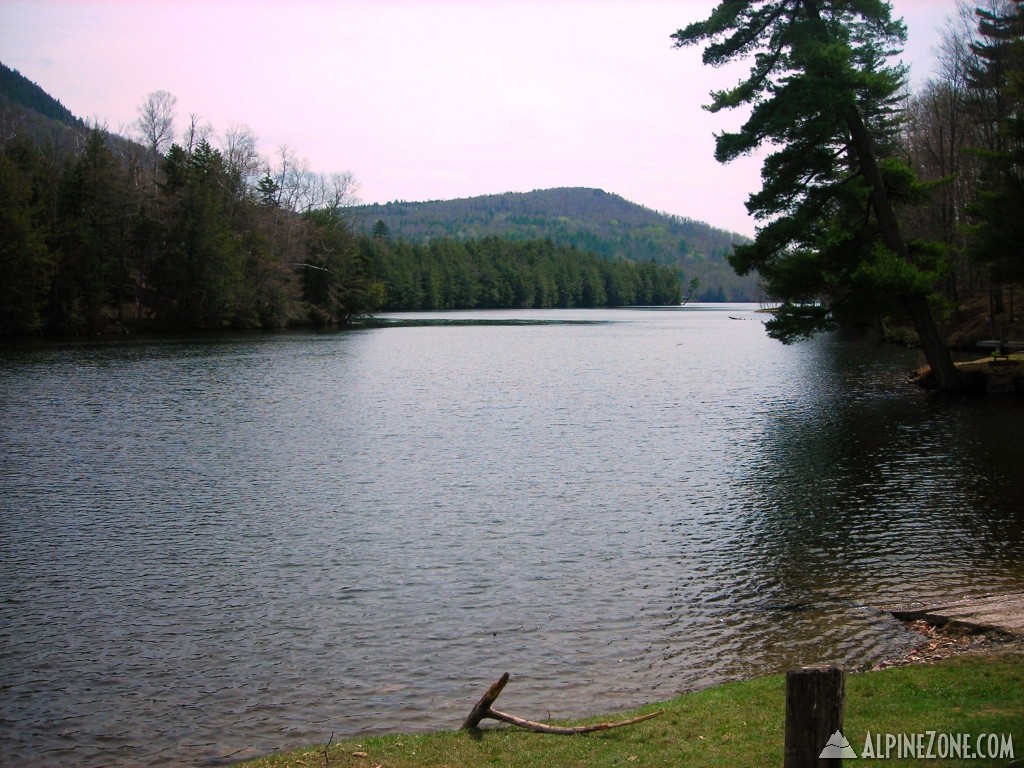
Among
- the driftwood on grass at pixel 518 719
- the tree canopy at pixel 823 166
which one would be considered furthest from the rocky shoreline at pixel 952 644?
the tree canopy at pixel 823 166

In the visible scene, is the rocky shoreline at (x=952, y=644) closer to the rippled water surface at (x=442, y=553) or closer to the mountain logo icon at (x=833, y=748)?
the rippled water surface at (x=442, y=553)

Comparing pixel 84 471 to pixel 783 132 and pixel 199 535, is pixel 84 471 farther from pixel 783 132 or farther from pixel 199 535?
pixel 783 132

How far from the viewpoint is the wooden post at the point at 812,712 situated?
5.34 metres

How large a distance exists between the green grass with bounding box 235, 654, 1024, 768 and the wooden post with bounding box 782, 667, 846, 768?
147 centimetres

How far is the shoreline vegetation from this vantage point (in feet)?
23.4

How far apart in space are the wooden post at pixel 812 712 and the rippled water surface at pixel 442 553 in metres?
4.12

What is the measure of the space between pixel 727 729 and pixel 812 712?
256cm

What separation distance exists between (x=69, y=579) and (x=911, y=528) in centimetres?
1444

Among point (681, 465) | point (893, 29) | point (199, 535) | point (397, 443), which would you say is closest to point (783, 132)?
point (893, 29)

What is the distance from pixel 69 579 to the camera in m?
Answer: 13.8

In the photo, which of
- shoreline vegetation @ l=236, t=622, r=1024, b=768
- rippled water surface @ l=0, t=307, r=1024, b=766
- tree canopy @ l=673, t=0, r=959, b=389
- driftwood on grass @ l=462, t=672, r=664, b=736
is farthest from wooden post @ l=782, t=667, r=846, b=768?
tree canopy @ l=673, t=0, r=959, b=389

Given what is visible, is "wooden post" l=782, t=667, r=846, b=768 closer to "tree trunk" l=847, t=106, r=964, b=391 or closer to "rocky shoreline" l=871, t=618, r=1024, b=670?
"rocky shoreline" l=871, t=618, r=1024, b=670

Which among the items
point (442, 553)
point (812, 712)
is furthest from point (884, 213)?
point (812, 712)

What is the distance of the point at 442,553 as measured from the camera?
50.1 ft
